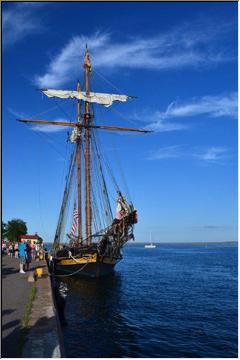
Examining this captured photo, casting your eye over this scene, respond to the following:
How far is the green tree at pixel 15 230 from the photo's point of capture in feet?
305

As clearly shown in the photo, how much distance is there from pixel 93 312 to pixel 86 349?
6540 millimetres

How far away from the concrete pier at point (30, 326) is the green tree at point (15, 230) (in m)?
77.9

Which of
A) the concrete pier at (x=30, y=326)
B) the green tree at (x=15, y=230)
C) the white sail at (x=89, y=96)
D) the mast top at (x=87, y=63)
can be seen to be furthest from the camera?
the green tree at (x=15, y=230)

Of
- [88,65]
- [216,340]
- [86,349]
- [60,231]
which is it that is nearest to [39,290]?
[86,349]

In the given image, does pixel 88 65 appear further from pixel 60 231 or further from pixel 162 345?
pixel 162 345

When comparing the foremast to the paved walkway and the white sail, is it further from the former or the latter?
the paved walkway

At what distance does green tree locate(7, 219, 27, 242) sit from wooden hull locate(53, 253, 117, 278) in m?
59.8

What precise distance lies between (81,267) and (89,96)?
60.0 feet

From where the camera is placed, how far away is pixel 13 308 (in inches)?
513

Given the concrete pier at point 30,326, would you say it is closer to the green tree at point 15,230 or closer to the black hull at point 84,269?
the black hull at point 84,269

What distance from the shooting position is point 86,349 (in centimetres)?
1438

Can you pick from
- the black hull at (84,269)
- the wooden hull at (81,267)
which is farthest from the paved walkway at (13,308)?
the black hull at (84,269)

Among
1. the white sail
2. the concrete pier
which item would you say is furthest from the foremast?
the concrete pier

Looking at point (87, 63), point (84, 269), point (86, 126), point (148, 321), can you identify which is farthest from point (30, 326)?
point (87, 63)
